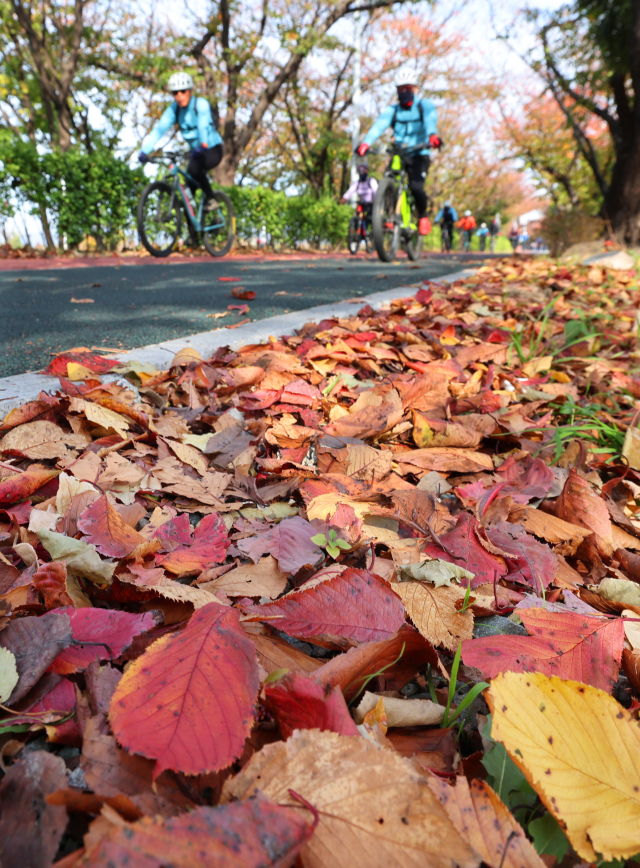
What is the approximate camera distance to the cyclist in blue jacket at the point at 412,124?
26.1ft

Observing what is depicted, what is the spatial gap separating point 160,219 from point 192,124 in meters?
1.40

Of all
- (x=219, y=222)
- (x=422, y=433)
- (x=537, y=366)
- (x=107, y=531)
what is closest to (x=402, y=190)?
(x=219, y=222)

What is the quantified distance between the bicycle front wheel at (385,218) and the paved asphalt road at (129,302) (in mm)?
1665

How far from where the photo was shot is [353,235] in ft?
41.2

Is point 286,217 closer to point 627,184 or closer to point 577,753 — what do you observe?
point 627,184

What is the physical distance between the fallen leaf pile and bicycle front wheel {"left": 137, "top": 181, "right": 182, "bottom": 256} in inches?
267

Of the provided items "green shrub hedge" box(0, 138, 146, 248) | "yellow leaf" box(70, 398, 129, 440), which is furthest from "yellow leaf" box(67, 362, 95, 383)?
"green shrub hedge" box(0, 138, 146, 248)

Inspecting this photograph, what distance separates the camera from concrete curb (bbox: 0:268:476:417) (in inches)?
60.7

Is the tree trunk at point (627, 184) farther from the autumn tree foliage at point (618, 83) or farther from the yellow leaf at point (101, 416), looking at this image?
the yellow leaf at point (101, 416)

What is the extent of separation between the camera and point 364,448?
4.69ft

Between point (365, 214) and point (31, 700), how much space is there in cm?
1216

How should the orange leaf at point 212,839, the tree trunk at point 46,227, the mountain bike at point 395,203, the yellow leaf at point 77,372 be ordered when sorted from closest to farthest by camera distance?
the orange leaf at point 212,839 → the yellow leaf at point 77,372 → the mountain bike at point 395,203 → the tree trunk at point 46,227

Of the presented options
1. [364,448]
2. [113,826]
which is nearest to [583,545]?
[364,448]

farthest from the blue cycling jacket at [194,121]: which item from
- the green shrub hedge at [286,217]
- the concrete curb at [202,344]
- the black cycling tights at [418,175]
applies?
the concrete curb at [202,344]
